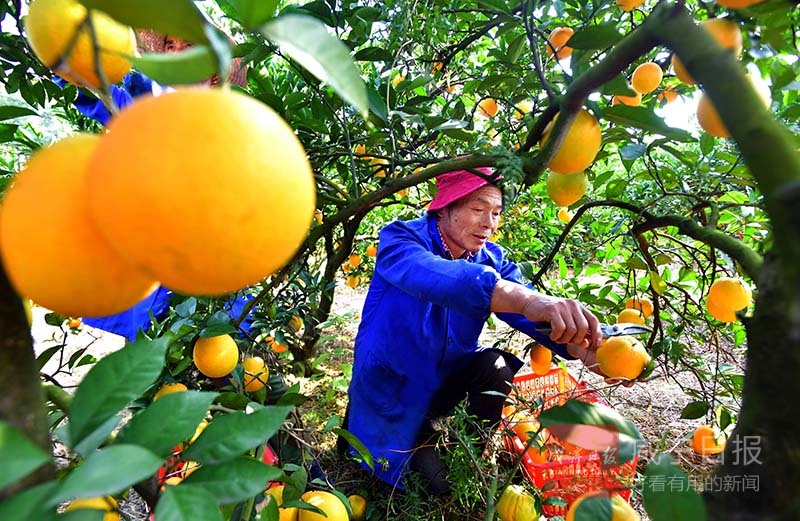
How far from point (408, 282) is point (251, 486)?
933mm

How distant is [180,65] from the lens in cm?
33

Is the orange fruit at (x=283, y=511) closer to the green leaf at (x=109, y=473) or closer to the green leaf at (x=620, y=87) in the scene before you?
the green leaf at (x=109, y=473)

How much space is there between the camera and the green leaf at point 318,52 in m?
0.32

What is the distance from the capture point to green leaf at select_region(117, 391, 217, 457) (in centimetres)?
44

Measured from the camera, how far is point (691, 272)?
5.77 ft

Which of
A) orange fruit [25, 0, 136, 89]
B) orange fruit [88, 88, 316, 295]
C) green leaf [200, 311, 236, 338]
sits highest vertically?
orange fruit [25, 0, 136, 89]

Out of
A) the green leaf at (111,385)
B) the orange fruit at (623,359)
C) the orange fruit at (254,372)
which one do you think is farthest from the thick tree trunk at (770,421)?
the orange fruit at (254,372)

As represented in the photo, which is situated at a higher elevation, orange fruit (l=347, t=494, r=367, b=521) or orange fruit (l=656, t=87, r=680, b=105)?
orange fruit (l=656, t=87, r=680, b=105)

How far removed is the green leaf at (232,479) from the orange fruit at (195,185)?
0.25 metres

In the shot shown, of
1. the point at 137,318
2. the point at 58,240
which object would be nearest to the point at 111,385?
the point at 58,240

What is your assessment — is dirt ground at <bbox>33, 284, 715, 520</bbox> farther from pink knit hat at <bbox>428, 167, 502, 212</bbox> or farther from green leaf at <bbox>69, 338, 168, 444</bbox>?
green leaf at <bbox>69, 338, 168, 444</bbox>

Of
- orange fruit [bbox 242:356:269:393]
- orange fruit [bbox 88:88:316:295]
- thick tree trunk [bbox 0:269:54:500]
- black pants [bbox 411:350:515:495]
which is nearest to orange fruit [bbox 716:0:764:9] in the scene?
orange fruit [bbox 88:88:316:295]

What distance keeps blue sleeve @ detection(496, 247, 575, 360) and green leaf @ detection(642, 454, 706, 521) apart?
30.4 inches

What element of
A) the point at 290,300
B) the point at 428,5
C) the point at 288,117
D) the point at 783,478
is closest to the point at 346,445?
the point at 290,300
